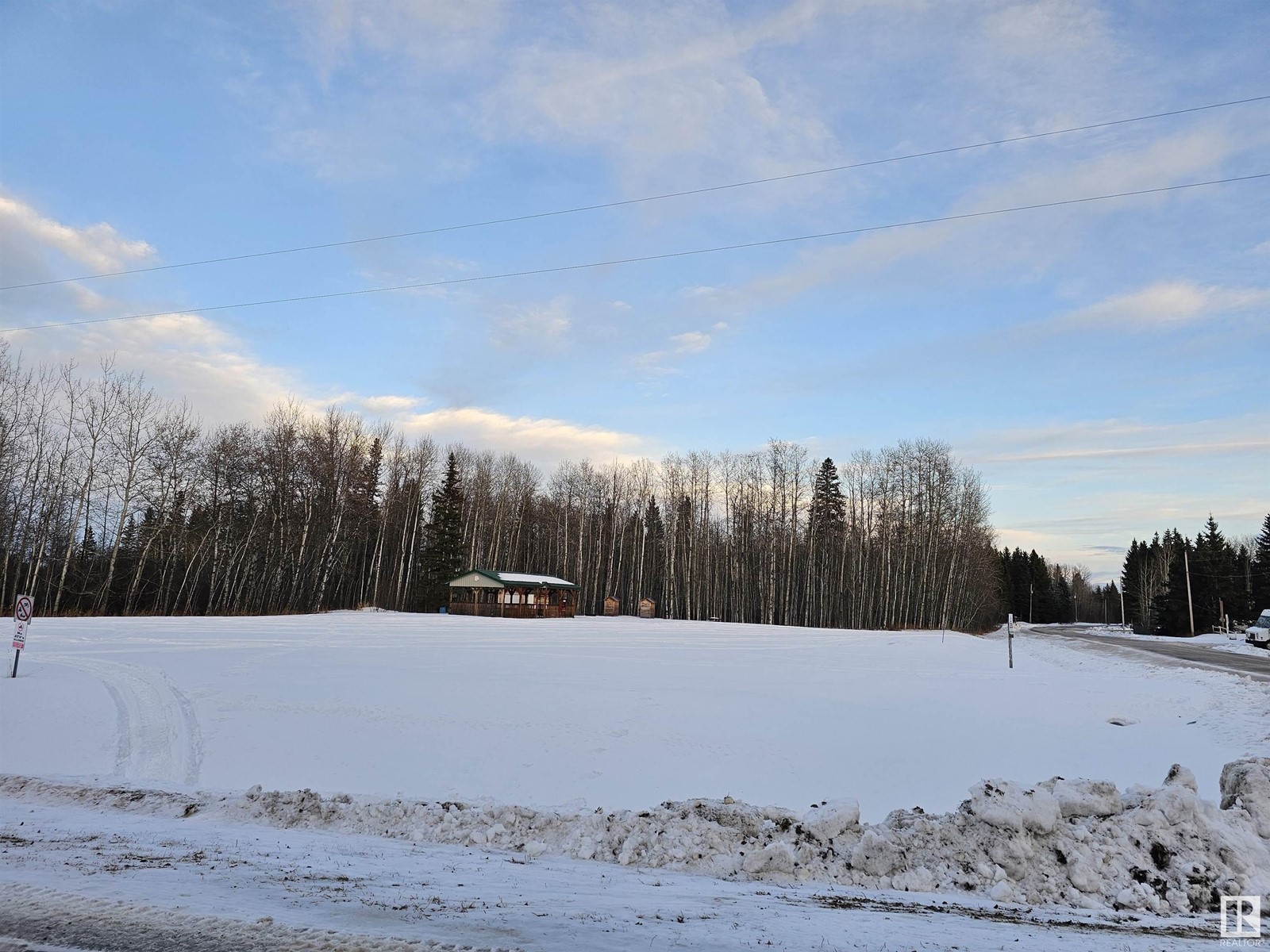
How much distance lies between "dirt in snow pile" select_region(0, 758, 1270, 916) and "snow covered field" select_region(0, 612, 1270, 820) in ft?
4.43

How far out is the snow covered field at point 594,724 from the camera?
27.4ft

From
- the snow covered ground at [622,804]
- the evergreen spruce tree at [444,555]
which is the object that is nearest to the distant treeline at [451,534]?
the evergreen spruce tree at [444,555]

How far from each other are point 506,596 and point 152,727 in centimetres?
3690

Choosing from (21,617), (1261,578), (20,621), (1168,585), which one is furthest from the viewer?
(1168,585)

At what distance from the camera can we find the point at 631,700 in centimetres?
1270

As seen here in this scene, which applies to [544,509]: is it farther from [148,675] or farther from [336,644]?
[148,675]

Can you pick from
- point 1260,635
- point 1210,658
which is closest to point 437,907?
point 1210,658

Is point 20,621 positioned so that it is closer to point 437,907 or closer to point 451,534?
point 437,907

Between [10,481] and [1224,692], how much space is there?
169ft

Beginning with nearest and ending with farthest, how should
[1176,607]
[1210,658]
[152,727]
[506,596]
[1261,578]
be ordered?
[152,727] → [1210,658] → [506,596] → [1261,578] → [1176,607]

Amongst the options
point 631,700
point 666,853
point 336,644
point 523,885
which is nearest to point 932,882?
point 666,853

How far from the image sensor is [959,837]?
565cm

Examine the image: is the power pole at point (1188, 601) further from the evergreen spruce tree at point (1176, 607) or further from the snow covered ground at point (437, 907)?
the snow covered ground at point (437, 907)

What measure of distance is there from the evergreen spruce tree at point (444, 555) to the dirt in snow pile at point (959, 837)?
168ft
